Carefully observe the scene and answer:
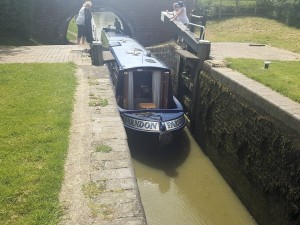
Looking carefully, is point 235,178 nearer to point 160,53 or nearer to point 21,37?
point 160,53

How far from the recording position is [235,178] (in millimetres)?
7754

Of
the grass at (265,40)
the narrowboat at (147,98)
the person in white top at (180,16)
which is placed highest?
the person in white top at (180,16)

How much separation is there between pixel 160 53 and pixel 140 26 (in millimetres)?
3811

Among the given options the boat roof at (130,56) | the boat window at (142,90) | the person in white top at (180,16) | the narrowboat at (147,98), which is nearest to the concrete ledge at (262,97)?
the narrowboat at (147,98)

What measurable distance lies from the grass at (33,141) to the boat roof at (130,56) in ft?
6.31

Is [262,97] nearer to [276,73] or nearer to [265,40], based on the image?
[276,73]

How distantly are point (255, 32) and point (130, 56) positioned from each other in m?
8.78

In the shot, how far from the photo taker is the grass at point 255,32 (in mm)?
14219

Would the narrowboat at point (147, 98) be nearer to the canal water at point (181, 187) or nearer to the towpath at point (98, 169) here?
the canal water at point (181, 187)

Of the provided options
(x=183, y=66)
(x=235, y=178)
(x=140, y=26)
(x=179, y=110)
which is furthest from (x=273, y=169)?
(x=140, y=26)

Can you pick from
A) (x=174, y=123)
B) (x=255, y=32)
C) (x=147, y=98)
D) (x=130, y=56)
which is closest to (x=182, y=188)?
(x=174, y=123)

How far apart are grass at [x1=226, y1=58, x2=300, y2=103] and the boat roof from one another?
227 centimetres

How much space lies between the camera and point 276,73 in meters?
8.35

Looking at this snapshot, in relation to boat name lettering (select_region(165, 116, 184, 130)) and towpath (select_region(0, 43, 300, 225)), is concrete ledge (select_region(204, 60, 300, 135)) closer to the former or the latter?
boat name lettering (select_region(165, 116, 184, 130))
